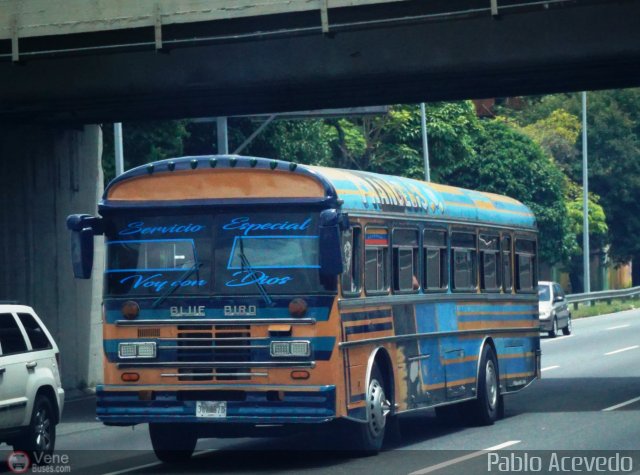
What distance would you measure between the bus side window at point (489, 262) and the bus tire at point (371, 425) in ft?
14.0

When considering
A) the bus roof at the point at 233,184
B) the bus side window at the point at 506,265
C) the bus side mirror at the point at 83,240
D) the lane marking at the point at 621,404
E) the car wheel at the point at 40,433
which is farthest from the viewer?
the bus side window at the point at 506,265

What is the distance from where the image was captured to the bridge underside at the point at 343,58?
18156 mm

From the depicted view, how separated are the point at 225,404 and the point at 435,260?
4333mm

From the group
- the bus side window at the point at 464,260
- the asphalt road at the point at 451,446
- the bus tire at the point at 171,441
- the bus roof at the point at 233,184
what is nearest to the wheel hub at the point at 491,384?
the asphalt road at the point at 451,446

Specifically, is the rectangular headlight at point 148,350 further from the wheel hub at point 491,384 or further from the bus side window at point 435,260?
the wheel hub at point 491,384

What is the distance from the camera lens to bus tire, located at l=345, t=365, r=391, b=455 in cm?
1395

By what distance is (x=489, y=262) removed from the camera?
61.2ft

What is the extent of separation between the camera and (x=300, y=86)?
20219 mm

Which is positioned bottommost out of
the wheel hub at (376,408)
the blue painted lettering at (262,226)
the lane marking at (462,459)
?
the lane marking at (462,459)

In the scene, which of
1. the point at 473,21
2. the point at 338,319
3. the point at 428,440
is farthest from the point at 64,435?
the point at 473,21

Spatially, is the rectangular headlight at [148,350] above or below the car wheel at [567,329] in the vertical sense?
above

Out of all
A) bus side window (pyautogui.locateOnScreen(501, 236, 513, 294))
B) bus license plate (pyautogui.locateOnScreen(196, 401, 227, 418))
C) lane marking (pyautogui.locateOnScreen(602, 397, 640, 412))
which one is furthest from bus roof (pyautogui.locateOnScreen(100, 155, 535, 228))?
lane marking (pyautogui.locateOnScreen(602, 397, 640, 412))

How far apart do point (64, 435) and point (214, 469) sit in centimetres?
502

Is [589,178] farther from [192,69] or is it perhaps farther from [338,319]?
[338,319]
